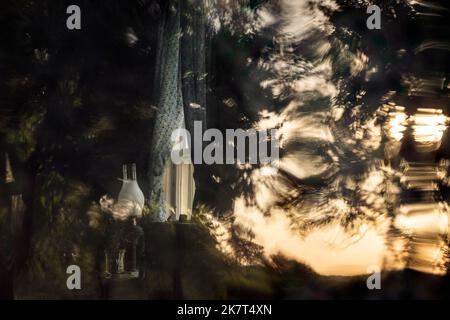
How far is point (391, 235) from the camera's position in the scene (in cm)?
303

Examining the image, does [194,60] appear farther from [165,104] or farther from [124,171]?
[124,171]

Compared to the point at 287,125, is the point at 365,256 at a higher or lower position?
lower

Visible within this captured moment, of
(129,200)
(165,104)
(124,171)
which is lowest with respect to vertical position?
(129,200)

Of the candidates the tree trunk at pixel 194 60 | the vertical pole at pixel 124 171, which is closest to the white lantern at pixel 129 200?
the vertical pole at pixel 124 171

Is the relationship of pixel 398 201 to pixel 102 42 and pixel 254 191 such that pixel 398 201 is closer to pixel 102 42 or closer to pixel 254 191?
pixel 254 191

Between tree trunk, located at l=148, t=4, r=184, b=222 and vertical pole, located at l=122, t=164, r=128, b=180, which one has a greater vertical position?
tree trunk, located at l=148, t=4, r=184, b=222

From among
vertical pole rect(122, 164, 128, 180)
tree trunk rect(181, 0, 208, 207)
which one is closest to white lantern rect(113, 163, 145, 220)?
vertical pole rect(122, 164, 128, 180)

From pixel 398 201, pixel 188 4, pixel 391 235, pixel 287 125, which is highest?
pixel 188 4

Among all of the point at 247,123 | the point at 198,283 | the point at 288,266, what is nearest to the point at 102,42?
the point at 247,123

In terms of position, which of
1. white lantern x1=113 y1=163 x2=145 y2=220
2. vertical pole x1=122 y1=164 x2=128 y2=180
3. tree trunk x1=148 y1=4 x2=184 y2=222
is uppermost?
tree trunk x1=148 y1=4 x2=184 y2=222

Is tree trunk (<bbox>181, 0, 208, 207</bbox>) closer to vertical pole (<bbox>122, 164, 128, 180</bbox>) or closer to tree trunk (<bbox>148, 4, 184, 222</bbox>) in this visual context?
tree trunk (<bbox>148, 4, 184, 222</bbox>)

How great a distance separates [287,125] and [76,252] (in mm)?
1519

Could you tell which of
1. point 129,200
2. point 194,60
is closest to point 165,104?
point 194,60

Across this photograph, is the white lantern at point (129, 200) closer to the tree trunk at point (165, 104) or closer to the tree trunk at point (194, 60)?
the tree trunk at point (165, 104)
